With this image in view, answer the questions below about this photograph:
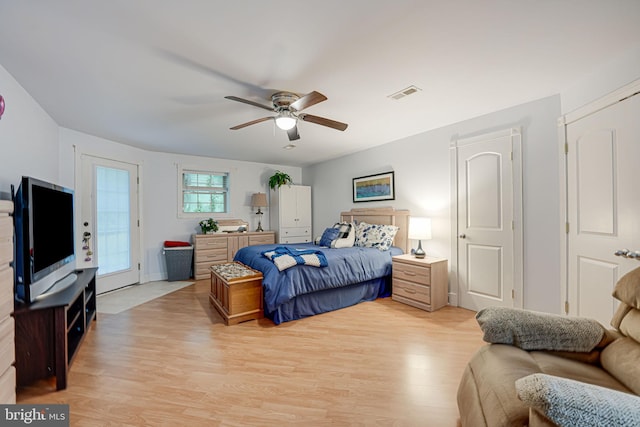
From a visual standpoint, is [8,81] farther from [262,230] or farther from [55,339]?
[262,230]

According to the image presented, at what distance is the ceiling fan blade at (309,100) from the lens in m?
2.03

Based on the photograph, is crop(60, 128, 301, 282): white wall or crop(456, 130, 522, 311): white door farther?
crop(60, 128, 301, 282): white wall

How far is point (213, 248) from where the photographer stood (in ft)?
16.3

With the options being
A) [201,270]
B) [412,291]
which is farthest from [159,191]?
[412,291]

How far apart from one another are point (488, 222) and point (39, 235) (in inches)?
167

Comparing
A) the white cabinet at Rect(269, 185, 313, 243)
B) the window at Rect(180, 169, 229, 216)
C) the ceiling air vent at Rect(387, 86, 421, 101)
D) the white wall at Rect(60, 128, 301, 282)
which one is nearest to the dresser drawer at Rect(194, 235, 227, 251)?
the white wall at Rect(60, 128, 301, 282)

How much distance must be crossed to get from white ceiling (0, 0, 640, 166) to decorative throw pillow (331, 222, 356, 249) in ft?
6.01

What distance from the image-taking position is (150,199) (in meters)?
4.74

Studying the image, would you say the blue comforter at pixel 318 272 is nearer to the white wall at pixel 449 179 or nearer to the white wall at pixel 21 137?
the white wall at pixel 449 179

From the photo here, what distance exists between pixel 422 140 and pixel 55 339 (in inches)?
169

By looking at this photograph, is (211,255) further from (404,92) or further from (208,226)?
(404,92)

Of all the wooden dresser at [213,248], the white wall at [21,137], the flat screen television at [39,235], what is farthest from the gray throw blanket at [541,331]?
the wooden dresser at [213,248]

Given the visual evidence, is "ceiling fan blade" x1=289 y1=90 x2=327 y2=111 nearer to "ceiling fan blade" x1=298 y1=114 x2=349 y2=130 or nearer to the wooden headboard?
"ceiling fan blade" x1=298 y1=114 x2=349 y2=130

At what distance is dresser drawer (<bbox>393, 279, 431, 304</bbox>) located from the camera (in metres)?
3.23
